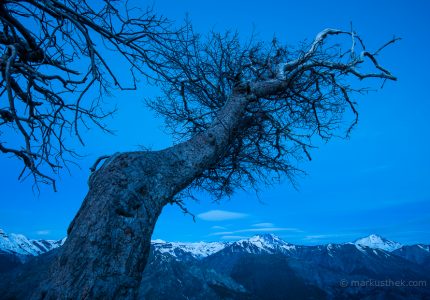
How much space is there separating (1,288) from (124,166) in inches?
9403

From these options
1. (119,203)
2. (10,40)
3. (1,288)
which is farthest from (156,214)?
(1,288)

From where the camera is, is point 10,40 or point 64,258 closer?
point 64,258

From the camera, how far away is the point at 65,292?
2.00m

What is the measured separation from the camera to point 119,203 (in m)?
2.53

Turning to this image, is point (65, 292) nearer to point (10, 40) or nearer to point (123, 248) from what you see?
point (123, 248)

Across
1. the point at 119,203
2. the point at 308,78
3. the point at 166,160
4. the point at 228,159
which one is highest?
the point at 308,78

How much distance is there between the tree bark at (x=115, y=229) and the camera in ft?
6.82

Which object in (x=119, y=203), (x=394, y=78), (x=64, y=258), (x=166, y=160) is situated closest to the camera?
(x=64, y=258)

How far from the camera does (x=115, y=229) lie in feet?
7.80

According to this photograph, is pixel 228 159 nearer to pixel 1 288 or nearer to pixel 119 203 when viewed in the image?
pixel 119 203

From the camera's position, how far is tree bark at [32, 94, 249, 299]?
208cm

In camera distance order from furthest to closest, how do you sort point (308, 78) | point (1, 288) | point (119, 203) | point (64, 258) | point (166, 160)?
point (1, 288), point (308, 78), point (166, 160), point (119, 203), point (64, 258)

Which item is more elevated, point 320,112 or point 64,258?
point 320,112

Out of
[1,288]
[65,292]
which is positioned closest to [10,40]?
[65,292]
